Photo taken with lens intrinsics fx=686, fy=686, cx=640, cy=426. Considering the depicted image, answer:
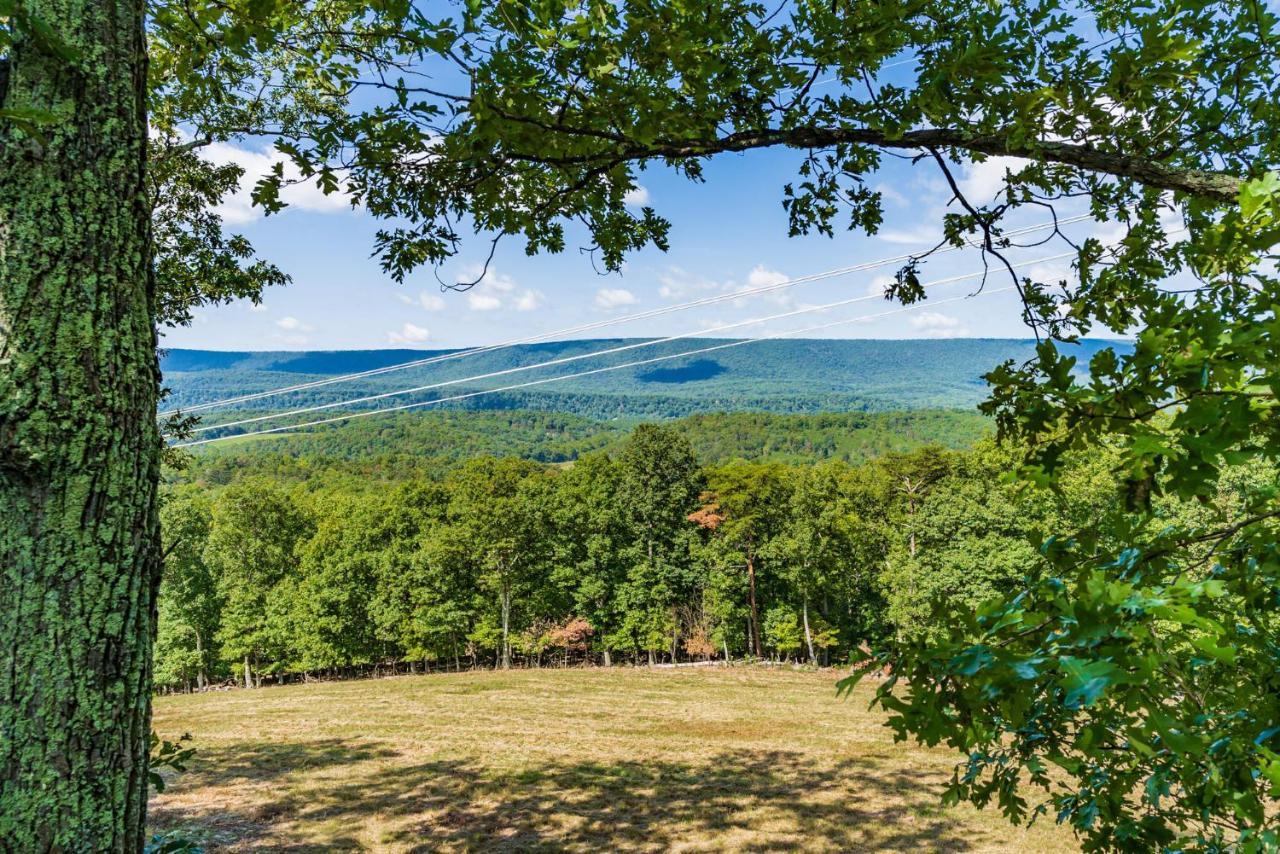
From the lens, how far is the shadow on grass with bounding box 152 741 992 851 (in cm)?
788

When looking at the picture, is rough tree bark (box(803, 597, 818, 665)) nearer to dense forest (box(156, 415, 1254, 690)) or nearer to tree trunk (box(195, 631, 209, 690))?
dense forest (box(156, 415, 1254, 690))

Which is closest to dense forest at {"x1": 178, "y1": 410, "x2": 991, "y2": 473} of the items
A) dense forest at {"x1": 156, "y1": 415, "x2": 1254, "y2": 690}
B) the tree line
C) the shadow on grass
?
dense forest at {"x1": 156, "y1": 415, "x2": 1254, "y2": 690}

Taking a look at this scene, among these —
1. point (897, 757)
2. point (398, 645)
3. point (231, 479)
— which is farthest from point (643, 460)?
point (231, 479)

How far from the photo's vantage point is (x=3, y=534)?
5.13 feet

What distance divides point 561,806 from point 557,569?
76.1ft

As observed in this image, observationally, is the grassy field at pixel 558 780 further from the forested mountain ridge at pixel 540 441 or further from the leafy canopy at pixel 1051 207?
the forested mountain ridge at pixel 540 441

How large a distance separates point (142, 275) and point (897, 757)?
1551 cm

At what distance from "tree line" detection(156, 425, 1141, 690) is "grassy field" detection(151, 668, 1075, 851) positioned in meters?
11.2

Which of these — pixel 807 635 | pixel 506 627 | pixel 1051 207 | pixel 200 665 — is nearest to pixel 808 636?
pixel 807 635

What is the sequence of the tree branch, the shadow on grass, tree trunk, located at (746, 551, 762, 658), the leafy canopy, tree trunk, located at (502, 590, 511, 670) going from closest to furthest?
the leafy canopy
the tree branch
the shadow on grass
tree trunk, located at (502, 590, 511, 670)
tree trunk, located at (746, 551, 762, 658)

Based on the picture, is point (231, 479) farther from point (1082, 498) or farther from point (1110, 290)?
point (1110, 290)

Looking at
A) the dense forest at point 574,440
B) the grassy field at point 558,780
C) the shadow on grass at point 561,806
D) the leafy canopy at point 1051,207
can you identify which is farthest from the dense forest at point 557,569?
the dense forest at point 574,440

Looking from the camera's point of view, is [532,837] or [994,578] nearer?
[532,837]

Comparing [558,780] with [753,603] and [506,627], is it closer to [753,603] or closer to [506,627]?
[506,627]
